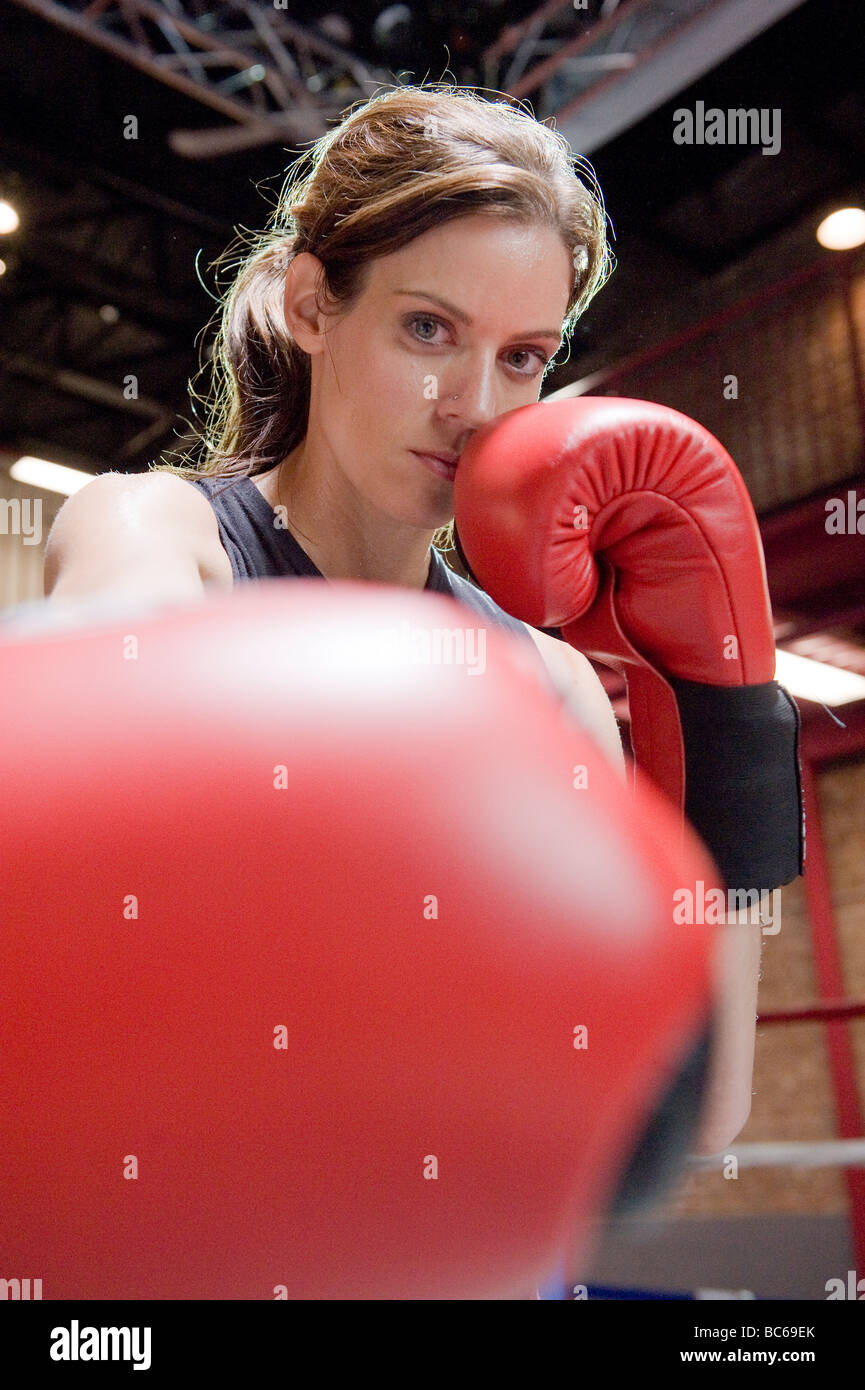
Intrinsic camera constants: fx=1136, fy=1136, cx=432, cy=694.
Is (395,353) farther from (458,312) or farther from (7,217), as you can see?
Result: (7,217)

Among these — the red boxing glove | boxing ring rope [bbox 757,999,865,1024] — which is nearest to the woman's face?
the red boxing glove

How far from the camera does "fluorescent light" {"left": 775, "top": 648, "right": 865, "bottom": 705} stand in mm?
3834

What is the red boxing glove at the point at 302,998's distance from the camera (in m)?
0.33

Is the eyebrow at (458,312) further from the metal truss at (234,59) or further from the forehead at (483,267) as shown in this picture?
the metal truss at (234,59)

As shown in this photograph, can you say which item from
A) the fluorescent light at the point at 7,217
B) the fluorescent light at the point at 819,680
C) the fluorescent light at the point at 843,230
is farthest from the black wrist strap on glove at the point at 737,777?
the fluorescent light at the point at 7,217

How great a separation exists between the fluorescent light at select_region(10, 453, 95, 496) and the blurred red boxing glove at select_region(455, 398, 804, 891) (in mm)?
4814

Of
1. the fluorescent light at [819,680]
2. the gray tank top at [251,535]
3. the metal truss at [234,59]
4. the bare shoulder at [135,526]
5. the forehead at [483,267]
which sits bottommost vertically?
the bare shoulder at [135,526]

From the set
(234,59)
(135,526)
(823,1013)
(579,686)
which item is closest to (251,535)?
(135,526)

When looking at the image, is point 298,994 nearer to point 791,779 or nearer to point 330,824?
point 330,824

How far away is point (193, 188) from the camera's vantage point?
403 centimetres

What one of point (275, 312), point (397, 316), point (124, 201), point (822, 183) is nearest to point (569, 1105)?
point (397, 316)

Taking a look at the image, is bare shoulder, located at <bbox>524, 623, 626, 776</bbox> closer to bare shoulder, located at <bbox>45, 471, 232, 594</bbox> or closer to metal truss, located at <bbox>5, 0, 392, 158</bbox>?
bare shoulder, located at <bbox>45, 471, 232, 594</bbox>

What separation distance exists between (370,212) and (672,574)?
0.34 m

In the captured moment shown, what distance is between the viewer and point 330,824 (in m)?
0.34
